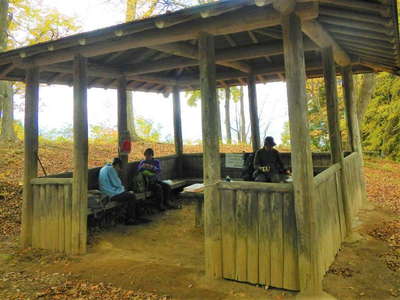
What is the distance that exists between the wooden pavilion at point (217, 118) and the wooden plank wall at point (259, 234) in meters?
0.01

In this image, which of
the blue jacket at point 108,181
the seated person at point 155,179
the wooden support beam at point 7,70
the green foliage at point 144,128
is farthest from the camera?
the green foliage at point 144,128

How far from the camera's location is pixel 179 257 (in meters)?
5.32

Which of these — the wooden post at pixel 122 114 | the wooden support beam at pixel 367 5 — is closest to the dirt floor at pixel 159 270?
the wooden post at pixel 122 114

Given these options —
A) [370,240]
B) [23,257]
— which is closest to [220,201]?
[370,240]

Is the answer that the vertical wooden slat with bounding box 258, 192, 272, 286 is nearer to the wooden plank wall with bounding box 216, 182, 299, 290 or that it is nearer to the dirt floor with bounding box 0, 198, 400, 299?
the wooden plank wall with bounding box 216, 182, 299, 290

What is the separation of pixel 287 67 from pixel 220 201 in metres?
2.01

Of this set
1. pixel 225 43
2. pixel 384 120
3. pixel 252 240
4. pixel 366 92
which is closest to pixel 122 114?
pixel 225 43

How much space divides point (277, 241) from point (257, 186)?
2.45ft

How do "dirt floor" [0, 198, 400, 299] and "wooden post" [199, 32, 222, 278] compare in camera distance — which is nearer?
"dirt floor" [0, 198, 400, 299]

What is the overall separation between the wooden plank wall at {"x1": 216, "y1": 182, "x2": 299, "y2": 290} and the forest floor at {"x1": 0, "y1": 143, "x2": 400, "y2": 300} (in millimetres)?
196

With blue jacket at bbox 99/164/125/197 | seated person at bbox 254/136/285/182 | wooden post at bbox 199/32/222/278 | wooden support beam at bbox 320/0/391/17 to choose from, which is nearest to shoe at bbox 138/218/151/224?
Answer: blue jacket at bbox 99/164/125/197

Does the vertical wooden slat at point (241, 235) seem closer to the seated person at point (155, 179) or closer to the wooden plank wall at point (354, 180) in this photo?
the wooden plank wall at point (354, 180)

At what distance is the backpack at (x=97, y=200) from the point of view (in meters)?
6.36

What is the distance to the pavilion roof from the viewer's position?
13.3 ft
